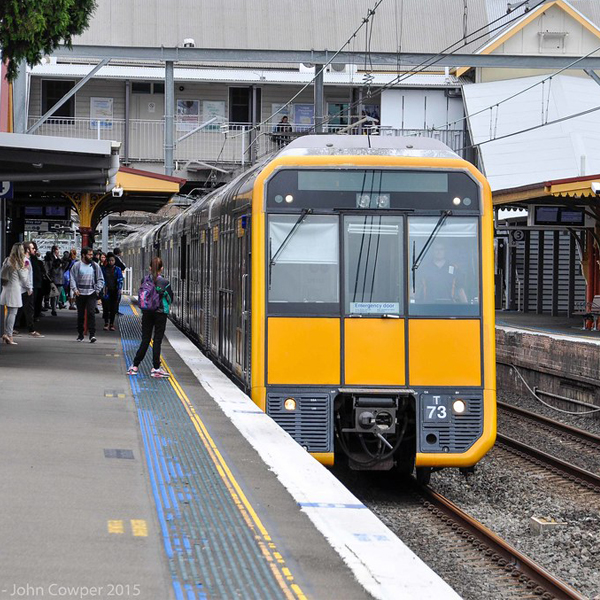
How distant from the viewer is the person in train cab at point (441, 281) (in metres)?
10.4

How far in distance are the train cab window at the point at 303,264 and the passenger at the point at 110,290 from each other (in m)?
11.8

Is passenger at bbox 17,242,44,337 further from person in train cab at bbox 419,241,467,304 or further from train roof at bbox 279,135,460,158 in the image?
person in train cab at bbox 419,241,467,304

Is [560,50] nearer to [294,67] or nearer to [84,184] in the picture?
[294,67]

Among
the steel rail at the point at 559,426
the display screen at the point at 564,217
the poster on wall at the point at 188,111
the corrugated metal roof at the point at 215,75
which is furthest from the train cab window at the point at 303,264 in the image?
the poster on wall at the point at 188,111

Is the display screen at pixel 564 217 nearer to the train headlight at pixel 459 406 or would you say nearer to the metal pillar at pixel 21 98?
the metal pillar at pixel 21 98

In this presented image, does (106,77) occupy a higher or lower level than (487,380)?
higher

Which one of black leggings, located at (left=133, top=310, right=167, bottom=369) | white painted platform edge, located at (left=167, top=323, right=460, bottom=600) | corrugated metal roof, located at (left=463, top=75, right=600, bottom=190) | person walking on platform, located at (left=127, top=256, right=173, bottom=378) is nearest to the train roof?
white painted platform edge, located at (left=167, top=323, right=460, bottom=600)

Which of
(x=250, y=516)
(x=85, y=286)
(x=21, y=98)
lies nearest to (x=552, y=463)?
(x=250, y=516)

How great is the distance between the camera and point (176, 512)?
21.9 ft

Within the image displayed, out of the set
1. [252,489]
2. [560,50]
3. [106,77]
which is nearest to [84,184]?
[252,489]

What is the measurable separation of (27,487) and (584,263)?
69.8 ft

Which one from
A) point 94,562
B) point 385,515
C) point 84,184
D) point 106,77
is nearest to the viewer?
point 94,562

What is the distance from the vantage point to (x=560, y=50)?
43.8 m

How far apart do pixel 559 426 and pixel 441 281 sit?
694 cm
